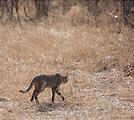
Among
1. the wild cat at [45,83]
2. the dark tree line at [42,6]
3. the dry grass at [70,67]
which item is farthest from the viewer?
the dark tree line at [42,6]

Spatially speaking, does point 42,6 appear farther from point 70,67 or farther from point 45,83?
point 45,83

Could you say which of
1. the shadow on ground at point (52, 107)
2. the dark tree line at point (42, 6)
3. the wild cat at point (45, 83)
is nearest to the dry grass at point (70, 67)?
the shadow on ground at point (52, 107)

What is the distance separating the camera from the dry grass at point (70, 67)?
5578mm

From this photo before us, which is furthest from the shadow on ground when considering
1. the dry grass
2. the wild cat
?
the wild cat

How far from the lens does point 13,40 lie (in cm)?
1015

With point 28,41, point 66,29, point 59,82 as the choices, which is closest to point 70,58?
point 28,41

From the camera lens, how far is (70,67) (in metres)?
8.66

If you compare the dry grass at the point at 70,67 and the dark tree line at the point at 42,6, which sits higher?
the dark tree line at the point at 42,6

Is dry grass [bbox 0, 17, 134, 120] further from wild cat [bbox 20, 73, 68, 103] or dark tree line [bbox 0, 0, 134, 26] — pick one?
dark tree line [bbox 0, 0, 134, 26]

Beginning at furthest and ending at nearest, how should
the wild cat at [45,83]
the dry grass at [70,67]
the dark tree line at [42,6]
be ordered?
the dark tree line at [42,6] → the wild cat at [45,83] → the dry grass at [70,67]

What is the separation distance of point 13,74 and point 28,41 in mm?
2690

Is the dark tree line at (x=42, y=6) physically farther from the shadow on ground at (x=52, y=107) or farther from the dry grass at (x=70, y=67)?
the shadow on ground at (x=52, y=107)

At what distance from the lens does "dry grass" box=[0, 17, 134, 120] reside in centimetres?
558

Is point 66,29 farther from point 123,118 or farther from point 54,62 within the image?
point 123,118
